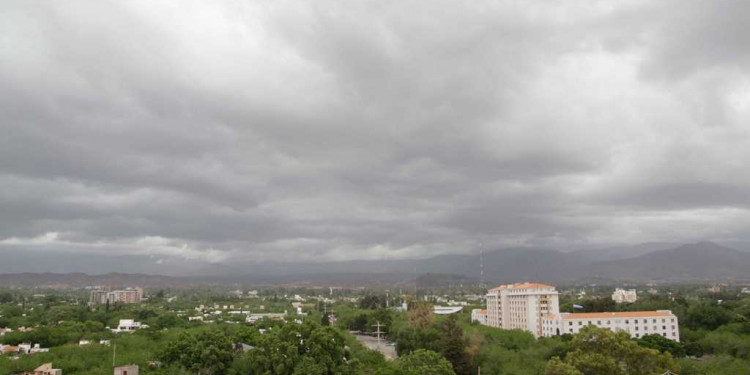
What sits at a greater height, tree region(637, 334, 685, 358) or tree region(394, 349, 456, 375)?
tree region(394, 349, 456, 375)

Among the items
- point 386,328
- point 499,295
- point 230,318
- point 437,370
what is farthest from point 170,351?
point 230,318

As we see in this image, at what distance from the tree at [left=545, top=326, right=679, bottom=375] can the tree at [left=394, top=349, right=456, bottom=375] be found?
6.27 m

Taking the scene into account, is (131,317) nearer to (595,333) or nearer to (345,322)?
(345,322)

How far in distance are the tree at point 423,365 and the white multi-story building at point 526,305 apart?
3138cm

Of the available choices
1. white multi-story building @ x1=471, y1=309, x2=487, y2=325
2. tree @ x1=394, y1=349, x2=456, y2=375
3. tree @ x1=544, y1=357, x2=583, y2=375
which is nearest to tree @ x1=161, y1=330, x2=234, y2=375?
tree @ x1=394, y1=349, x2=456, y2=375

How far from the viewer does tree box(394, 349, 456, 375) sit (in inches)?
1174

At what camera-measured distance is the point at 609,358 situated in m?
25.9

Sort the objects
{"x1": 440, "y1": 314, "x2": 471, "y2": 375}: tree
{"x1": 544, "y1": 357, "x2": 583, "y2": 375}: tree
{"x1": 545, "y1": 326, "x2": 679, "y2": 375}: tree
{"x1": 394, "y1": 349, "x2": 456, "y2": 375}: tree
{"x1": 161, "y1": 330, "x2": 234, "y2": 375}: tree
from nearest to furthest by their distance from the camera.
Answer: {"x1": 544, "y1": 357, "x2": 583, "y2": 375}: tree, {"x1": 545, "y1": 326, "x2": 679, "y2": 375}: tree, {"x1": 394, "y1": 349, "x2": 456, "y2": 375}: tree, {"x1": 161, "y1": 330, "x2": 234, "y2": 375}: tree, {"x1": 440, "y1": 314, "x2": 471, "y2": 375}: tree

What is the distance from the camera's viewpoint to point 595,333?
28453 mm

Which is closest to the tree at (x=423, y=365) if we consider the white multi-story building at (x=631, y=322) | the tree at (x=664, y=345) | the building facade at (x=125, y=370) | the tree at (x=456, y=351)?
the tree at (x=456, y=351)

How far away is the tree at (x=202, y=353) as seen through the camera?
34.5 m

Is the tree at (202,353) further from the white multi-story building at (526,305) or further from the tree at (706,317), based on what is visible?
the tree at (706,317)

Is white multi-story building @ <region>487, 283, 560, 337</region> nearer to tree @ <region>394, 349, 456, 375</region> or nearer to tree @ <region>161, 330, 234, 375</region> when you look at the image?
tree @ <region>394, 349, 456, 375</region>

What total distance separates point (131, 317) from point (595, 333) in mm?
64394
